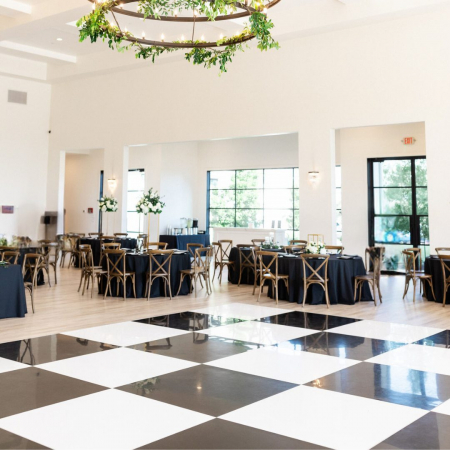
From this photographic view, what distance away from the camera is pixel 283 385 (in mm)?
4352

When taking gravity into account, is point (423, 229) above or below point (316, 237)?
above

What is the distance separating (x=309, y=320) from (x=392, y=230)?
21.8ft

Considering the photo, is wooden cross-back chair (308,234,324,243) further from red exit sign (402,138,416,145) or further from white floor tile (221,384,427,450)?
white floor tile (221,384,427,450)

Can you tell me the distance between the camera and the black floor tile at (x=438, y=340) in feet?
19.1

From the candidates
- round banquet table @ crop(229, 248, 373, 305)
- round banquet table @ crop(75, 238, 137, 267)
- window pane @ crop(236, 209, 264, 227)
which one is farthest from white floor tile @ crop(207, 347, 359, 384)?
window pane @ crop(236, 209, 264, 227)

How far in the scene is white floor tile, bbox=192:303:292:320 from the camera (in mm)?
7500

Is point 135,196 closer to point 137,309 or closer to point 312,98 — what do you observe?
point 312,98

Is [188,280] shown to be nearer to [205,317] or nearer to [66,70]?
[205,317]

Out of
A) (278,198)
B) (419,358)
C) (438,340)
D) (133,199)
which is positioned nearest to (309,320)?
(438,340)

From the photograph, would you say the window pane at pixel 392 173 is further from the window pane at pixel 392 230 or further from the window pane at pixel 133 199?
the window pane at pixel 133 199

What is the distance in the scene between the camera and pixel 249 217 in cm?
1772

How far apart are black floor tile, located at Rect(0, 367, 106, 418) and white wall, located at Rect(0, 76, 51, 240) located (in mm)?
12165

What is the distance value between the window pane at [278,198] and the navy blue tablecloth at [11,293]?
1086 centimetres

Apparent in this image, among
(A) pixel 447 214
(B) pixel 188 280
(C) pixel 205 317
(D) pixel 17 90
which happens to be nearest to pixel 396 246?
(A) pixel 447 214
